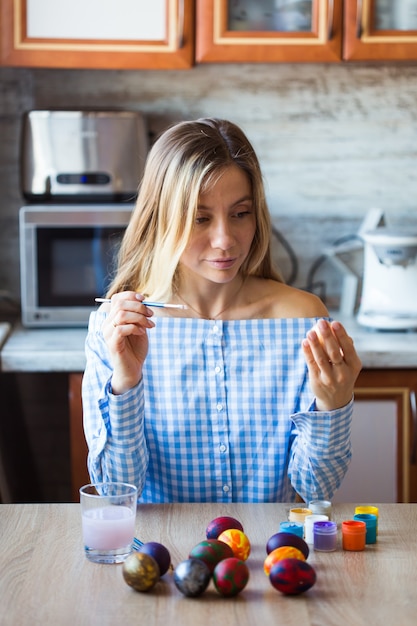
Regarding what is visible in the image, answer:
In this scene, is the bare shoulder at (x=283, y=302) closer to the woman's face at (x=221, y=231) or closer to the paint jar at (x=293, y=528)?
the woman's face at (x=221, y=231)

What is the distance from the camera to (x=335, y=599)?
3.57 feet

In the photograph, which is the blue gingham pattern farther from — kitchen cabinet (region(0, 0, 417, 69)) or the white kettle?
kitchen cabinet (region(0, 0, 417, 69))

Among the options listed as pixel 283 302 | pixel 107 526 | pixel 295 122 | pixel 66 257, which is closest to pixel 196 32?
Result: pixel 295 122

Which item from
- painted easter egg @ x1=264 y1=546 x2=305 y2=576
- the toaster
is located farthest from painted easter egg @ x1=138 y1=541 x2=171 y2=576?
the toaster

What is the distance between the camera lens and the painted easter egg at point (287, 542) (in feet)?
3.87

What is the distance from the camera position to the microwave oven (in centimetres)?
262

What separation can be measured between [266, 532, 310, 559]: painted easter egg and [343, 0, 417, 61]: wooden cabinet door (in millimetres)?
1802

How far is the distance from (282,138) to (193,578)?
84.1 inches

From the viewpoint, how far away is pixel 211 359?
173 centimetres

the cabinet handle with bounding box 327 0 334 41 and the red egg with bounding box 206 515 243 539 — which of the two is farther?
the cabinet handle with bounding box 327 0 334 41

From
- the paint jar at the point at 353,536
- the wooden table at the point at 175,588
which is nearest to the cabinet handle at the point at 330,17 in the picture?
the wooden table at the point at 175,588

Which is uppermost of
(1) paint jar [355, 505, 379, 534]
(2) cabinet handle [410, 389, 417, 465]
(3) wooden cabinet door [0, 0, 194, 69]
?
(3) wooden cabinet door [0, 0, 194, 69]

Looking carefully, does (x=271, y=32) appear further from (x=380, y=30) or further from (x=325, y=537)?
(x=325, y=537)

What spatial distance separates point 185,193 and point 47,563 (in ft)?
2.28
